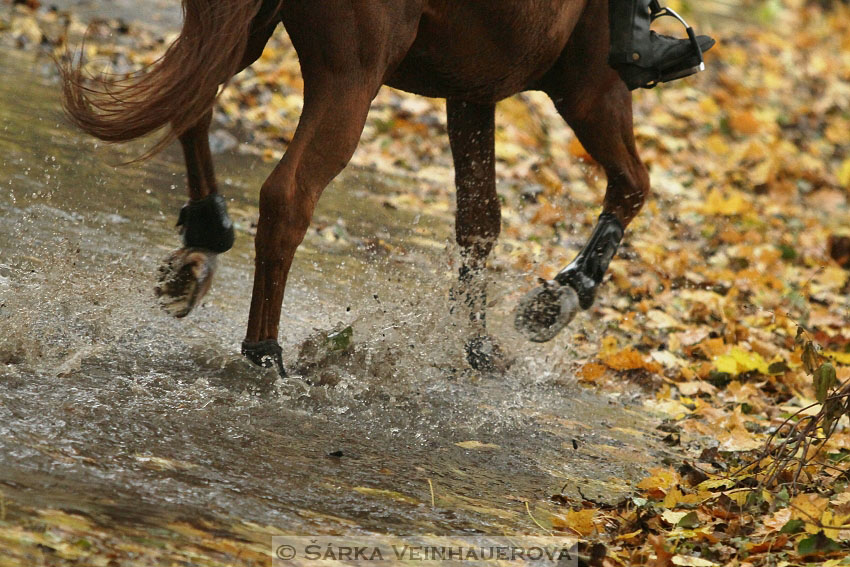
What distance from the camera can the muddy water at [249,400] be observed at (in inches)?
107

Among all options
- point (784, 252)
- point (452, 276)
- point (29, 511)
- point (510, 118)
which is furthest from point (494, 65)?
point (510, 118)

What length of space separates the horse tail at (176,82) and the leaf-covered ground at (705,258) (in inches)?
64.8

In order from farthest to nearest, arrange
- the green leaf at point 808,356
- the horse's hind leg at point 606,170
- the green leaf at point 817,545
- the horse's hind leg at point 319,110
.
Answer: the horse's hind leg at point 606,170 → the horse's hind leg at point 319,110 → the green leaf at point 808,356 → the green leaf at point 817,545

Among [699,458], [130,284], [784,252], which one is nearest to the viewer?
[699,458]

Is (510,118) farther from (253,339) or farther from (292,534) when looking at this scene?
(292,534)

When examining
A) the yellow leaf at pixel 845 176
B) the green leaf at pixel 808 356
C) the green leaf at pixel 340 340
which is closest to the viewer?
the green leaf at pixel 808 356

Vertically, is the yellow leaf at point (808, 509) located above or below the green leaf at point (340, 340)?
below

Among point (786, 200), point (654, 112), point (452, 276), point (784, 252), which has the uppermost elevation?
point (654, 112)

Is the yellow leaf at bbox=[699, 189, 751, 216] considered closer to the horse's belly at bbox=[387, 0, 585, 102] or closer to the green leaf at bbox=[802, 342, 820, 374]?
the horse's belly at bbox=[387, 0, 585, 102]

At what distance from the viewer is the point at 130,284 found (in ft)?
13.4

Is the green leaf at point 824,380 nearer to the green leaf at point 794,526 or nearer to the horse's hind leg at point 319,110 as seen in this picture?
the green leaf at point 794,526

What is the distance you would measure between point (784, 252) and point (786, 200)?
1.84 metres

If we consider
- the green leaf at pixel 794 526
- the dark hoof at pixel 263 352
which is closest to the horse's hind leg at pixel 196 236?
the dark hoof at pixel 263 352

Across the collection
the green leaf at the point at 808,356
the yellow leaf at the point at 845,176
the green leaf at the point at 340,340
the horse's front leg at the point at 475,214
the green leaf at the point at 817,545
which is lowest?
the green leaf at the point at 817,545
